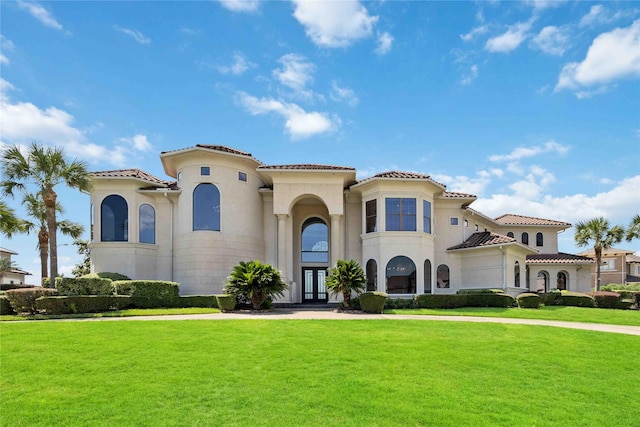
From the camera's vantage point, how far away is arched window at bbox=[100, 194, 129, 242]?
24922 millimetres

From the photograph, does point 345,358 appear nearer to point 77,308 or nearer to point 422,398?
point 422,398

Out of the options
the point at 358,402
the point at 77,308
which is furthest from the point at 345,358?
the point at 77,308

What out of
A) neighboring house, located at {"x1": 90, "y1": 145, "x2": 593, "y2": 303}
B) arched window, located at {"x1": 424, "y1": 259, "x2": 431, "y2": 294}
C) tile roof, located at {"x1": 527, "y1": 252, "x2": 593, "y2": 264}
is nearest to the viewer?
neighboring house, located at {"x1": 90, "y1": 145, "x2": 593, "y2": 303}

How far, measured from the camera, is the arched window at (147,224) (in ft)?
83.2

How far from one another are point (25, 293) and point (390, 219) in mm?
18063

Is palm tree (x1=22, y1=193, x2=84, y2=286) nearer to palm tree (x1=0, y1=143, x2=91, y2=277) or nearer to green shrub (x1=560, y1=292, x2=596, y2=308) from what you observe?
palm tree (x1=0, y1=143, x2=91, y2=277)

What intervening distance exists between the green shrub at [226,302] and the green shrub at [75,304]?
4.67 metres

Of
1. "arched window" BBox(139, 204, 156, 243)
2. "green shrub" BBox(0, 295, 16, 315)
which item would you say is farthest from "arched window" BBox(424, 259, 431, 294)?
"green shrub" BBox(0, 295, 16, 315)

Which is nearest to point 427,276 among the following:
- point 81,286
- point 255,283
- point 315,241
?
point 315,241

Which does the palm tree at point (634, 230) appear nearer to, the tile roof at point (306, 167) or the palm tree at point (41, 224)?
the tile roof at point (306, 167)

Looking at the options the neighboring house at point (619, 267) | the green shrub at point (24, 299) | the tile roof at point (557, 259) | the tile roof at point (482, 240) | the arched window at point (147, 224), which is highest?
the arched window at point (147, 224)

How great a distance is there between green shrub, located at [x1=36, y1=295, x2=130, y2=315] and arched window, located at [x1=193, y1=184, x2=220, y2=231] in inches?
266

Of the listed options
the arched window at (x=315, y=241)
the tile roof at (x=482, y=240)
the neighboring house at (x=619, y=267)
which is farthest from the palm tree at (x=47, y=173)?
the neighboring house at (x=619, y=267)

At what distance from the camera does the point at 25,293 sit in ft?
58.2
